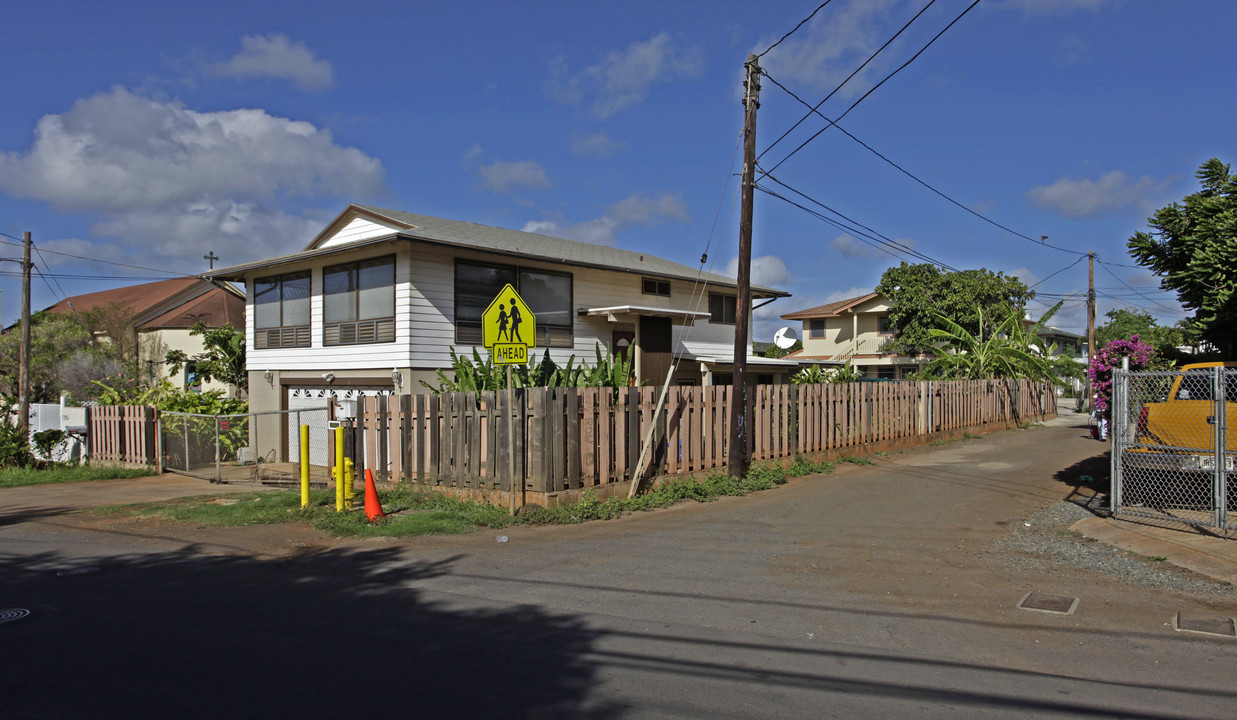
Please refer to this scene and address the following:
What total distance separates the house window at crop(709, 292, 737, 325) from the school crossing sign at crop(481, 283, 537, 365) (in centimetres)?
1460

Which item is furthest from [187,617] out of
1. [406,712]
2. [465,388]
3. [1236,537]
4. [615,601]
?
[1236,537]

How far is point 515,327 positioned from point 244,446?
12.9m

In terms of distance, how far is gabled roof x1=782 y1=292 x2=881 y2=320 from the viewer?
44.9 metres

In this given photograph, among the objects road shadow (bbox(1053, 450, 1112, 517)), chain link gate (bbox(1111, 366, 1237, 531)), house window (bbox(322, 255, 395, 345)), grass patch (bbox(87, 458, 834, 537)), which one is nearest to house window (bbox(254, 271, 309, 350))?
house window (bbox(322, 255, 395, 345))

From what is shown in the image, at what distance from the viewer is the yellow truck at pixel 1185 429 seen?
30.1 ft

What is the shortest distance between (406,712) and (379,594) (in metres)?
2.88

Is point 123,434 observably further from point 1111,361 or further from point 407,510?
point 1111,361

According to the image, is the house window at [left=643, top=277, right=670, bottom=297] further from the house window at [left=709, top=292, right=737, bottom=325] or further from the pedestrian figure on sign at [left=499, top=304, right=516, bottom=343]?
the pedestrian figure on sign at [left=499, top=304, right=516, bottom=343]

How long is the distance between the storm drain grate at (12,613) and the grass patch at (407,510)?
3.66 metres

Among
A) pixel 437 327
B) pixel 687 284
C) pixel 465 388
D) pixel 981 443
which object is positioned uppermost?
pixel 687 284

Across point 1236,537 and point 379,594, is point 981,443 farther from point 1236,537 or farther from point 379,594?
point 379,594

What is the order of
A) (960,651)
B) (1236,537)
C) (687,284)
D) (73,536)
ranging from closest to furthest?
(960,651) → (1236,537) → (73,536) → (687,284)

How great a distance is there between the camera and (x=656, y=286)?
22.9 meters

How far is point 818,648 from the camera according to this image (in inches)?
213
